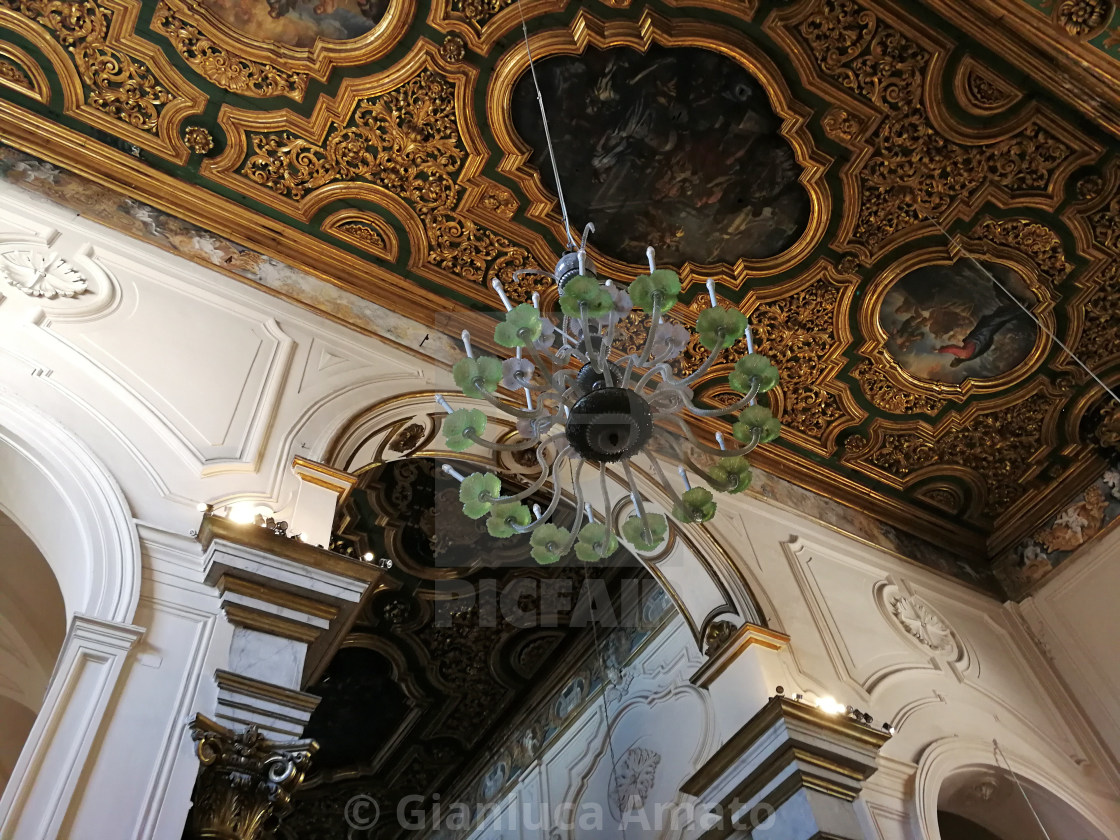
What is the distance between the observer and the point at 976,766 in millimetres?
6156

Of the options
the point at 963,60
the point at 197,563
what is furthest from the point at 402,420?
the point at 963,60

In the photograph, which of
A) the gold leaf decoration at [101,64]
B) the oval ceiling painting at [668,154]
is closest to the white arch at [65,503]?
the gold leaf decoration at [101,64]

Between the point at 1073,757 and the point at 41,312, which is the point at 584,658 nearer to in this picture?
the point at 1073,757

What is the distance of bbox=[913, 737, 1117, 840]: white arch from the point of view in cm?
564

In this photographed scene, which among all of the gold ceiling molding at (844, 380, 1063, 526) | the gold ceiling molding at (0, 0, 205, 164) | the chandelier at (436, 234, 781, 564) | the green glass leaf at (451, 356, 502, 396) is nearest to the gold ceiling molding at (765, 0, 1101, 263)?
the gold ceiling molding at (844, 380, 1063, 526)

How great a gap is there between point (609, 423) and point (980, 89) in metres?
4.21

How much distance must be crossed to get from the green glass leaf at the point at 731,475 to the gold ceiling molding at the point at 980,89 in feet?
11.8

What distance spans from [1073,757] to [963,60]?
511 centimetres

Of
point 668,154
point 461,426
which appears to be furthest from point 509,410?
point 668,154

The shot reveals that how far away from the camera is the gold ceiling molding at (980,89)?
6.11 meters

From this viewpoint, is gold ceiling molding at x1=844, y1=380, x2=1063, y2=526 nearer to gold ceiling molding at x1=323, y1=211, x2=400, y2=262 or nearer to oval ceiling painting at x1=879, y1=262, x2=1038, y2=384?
oval ceiling painting at x1=879, y1=262, x2=1038, y2=384

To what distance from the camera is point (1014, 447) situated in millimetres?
8180

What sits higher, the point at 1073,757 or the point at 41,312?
the point at 41,312

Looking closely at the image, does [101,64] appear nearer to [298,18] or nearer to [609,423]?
[298,18]
